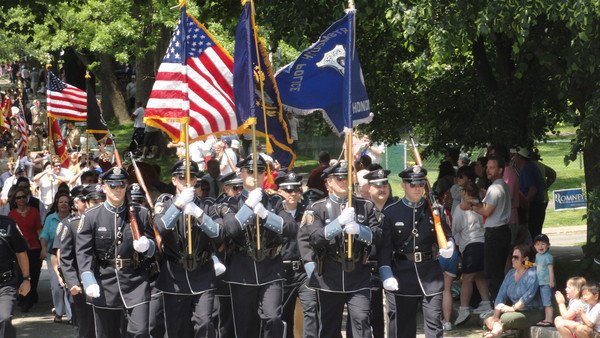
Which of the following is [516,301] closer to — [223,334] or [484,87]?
[223,334]

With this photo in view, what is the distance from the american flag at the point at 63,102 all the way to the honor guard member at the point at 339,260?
9.97 m

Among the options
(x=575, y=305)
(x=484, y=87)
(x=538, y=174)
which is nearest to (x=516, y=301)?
(x=575, y=305)

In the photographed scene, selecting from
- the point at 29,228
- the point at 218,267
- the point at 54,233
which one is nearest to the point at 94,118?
the point at 29,228

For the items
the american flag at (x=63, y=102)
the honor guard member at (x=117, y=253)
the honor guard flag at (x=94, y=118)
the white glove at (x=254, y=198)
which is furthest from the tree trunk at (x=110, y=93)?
the white glove at (x=254, y=198)

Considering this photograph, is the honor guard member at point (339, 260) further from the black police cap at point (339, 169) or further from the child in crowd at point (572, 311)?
the child in crowd at point (572, 311)

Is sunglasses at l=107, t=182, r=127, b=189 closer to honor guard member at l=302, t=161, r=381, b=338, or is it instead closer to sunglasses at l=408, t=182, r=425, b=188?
honor guard member at l=302, t=161, r=381, b=338

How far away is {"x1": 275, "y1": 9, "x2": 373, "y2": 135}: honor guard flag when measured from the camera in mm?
13055

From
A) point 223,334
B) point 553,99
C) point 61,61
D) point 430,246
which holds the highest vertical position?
point 61,61

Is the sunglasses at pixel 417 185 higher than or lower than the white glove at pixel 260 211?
higher

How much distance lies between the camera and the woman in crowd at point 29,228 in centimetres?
1783

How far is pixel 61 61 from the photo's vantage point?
43500 mm

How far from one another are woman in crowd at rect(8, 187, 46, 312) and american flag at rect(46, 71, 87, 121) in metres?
3.46

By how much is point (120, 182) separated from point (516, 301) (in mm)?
4427

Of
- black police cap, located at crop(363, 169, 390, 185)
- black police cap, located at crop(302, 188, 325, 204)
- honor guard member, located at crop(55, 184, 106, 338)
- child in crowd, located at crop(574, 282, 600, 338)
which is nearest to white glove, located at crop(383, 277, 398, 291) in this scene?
black police cap, located at crop(363, 169, 390, 185)
